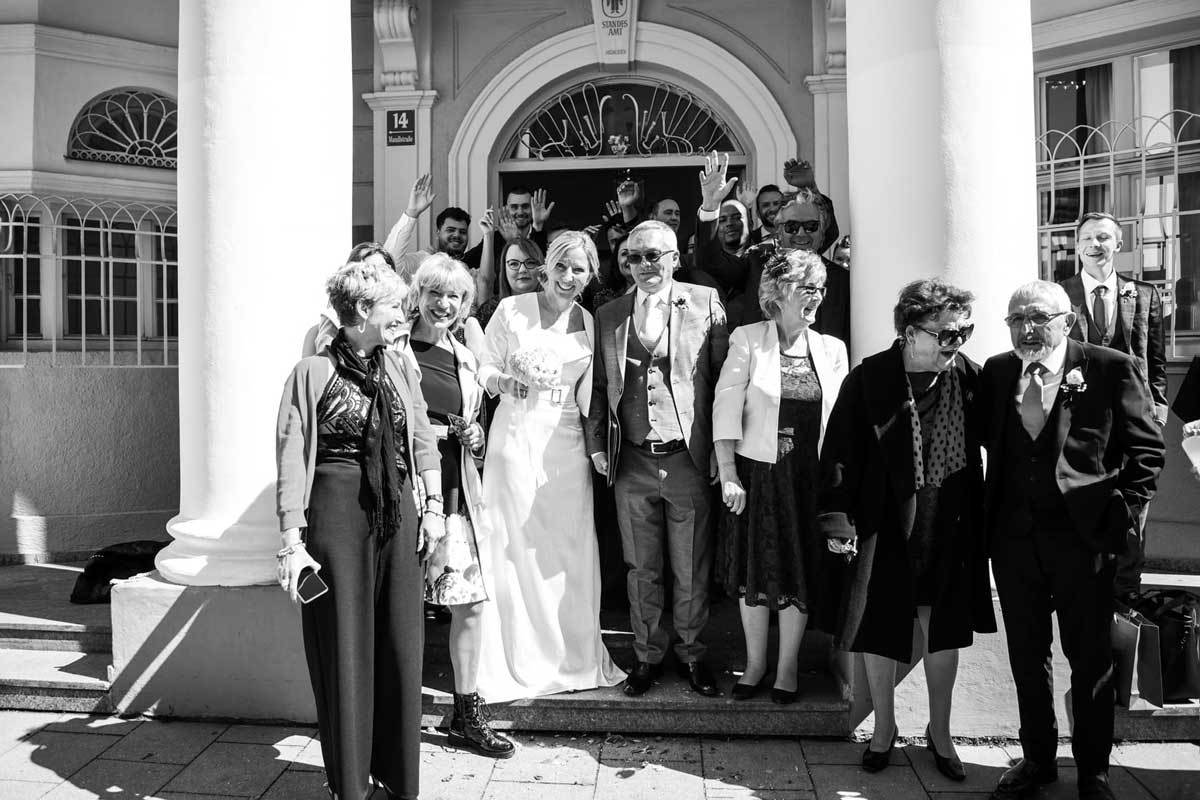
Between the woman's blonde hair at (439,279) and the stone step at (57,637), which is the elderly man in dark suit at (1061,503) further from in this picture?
the stone step at (57,637)

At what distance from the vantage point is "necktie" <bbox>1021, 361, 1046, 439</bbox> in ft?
10.8

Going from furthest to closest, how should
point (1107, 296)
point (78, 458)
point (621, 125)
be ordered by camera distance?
point (621, 125) → point (78, 458) → point (1107, 296)

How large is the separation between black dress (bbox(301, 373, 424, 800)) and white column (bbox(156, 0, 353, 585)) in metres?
1.06

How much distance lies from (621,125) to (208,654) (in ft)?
15.2

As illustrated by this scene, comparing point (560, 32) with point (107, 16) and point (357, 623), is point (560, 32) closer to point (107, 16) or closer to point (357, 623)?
point (107, 16)

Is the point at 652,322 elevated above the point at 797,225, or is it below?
below

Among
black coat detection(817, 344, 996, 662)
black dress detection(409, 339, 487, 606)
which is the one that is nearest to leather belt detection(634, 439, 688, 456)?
black coat detection(817, 344, 996, 662)

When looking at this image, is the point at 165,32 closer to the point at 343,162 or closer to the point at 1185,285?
the point at 343,162

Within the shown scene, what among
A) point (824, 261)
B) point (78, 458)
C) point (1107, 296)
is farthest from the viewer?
point (78, 458)

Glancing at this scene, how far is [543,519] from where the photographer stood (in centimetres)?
403

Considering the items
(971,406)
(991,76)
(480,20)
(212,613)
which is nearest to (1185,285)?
(991,76)

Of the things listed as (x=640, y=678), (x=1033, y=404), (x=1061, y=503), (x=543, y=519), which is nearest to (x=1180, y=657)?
(x=1061, y=503)

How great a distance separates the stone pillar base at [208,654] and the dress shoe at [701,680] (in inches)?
59.7

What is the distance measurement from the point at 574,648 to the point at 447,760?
662 mm
